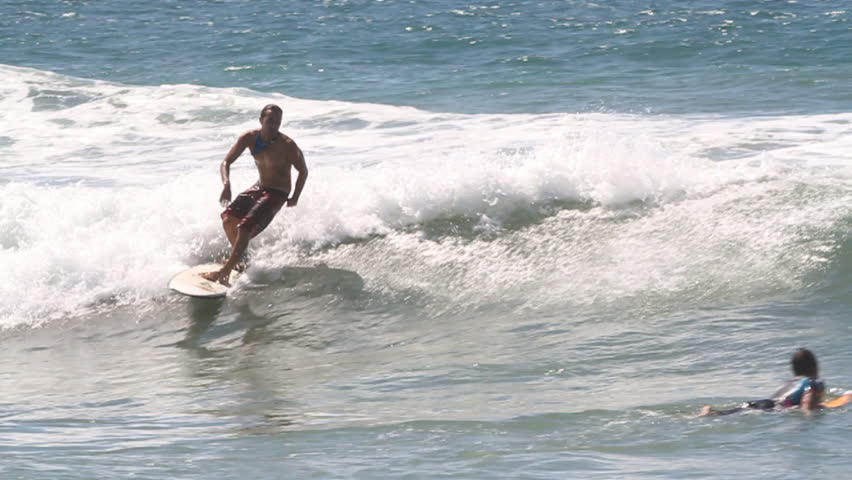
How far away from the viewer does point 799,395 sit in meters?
6.19

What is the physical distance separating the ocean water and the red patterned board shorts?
0.64 metres

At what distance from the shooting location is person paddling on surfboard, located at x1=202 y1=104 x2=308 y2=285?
972cm

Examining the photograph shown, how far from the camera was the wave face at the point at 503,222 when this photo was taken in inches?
379

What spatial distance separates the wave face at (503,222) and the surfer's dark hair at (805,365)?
258 centimetres

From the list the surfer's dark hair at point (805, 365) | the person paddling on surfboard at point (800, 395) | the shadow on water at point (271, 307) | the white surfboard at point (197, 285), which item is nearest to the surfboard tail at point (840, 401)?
the person paddling on surfboard at point (800, 395)

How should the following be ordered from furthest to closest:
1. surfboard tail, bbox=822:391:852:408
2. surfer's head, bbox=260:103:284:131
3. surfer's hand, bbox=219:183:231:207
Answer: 1. surfer's head, bbox=260:103:284:131
2. surfer's hand, bbox=219:183:231:207
3. surfboard tail, bbox=822:391:852:408

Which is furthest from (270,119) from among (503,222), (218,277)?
(503,222)

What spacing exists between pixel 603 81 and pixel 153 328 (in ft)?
31.1

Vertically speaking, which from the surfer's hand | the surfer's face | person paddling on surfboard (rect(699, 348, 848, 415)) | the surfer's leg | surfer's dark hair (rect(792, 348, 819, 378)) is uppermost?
the surfer's face

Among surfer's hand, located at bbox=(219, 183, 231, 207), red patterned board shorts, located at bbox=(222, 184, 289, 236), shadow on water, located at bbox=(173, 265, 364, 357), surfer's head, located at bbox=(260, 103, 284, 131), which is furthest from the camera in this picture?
red patterned board shorts, located at bbox=(222, 184, 289, 236)

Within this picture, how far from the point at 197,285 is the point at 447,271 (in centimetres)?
190

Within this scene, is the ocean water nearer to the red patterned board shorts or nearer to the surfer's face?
the red patterned board shorts

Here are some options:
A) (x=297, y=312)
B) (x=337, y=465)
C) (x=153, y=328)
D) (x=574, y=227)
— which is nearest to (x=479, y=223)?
(x=574, y=227)

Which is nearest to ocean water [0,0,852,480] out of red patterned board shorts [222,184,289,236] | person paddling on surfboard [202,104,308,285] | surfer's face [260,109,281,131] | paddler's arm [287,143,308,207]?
person paddling on surfboard [202,104,308,285]
